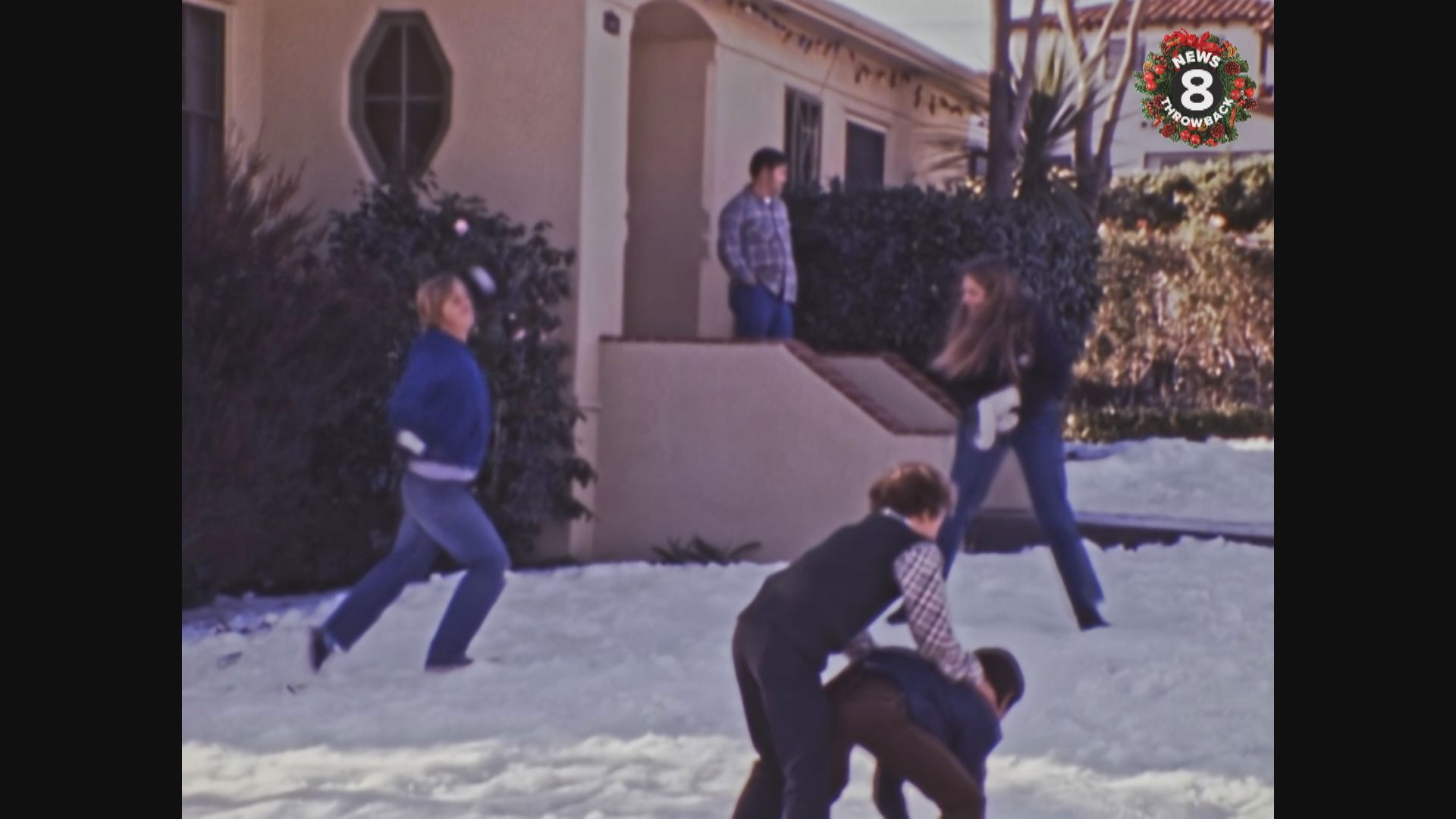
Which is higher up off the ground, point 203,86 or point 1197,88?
point 203,86

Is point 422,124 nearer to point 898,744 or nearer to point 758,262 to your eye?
point 758,262

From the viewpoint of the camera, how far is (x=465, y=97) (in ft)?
34.5

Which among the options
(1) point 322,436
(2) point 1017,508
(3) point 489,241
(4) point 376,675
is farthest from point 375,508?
(2) point 1017,508

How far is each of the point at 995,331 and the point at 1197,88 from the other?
55.9 inches

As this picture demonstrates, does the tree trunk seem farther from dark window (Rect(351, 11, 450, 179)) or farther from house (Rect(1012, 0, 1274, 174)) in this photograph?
dark window (Rect(351, 11, 450, 179))

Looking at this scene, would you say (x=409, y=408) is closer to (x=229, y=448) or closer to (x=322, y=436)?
(x=229, y=448)

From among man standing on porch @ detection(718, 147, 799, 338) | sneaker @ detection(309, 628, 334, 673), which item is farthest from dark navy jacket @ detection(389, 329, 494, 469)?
man standing on porch @ detection(718, 147, 799, 338)

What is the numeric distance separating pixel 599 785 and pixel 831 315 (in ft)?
21.1

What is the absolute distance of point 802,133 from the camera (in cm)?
1352

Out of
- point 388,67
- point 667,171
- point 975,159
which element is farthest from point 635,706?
point 975,159

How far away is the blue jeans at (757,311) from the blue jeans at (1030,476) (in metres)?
3.34

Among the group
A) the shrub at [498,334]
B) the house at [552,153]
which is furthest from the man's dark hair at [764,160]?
the shrub at [498,334]

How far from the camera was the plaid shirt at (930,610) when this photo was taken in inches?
191
